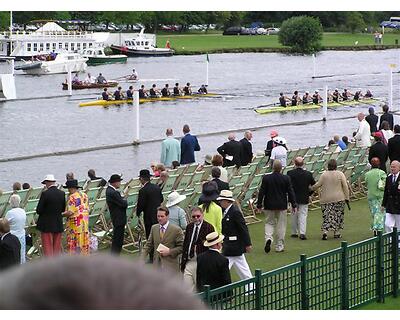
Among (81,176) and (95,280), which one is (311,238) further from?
(95,280)

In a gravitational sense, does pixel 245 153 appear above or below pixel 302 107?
above

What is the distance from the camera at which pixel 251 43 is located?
132125 mm

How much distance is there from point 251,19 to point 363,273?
13796cm

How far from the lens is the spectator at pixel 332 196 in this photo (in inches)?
636

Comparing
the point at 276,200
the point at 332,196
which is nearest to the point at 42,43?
the point at 332,196

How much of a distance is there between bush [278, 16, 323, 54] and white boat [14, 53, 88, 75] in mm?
30438

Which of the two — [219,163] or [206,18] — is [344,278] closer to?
[219,163]

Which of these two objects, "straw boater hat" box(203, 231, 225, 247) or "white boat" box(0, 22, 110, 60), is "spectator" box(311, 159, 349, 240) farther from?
"white boat" box(0, 22, 110, 60)

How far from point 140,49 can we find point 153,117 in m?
67.0

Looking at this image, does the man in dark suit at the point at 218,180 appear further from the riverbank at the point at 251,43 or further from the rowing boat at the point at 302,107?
the riverbank at the point at 251,43

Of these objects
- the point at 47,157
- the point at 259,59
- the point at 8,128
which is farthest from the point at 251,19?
the point at 47,157

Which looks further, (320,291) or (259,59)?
(259,59)

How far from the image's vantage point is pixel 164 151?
21.0 m
